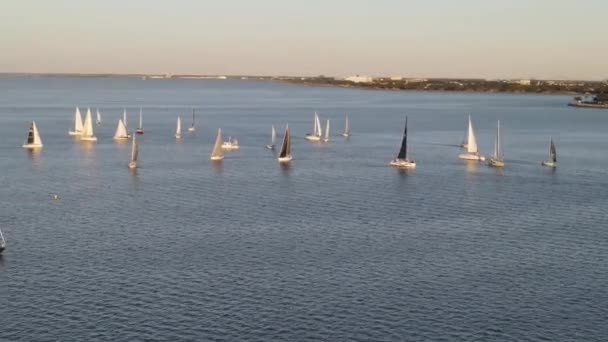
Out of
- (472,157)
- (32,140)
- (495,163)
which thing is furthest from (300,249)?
(32,140)

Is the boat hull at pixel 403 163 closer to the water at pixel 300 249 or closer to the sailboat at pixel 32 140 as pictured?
the water at pixel 300 249

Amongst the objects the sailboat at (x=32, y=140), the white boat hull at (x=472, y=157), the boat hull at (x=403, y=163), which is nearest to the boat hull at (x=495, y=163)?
the white boat hull at (x=472, y=157)

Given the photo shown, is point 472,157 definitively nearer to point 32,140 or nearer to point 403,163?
point 403,163

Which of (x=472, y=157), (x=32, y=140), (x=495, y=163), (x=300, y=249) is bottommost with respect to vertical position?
(x=300, y=249)

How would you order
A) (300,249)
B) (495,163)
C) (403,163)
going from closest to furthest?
(300,249), (403,163), (495,163)

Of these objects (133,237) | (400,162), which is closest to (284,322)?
(133,237)

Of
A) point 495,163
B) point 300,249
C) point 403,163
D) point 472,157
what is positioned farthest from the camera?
point 472,157

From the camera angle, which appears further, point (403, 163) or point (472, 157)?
point (472, 157)

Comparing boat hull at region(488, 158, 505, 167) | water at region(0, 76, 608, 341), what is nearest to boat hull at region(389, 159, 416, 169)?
water at region(0, 76, 608, 341)
